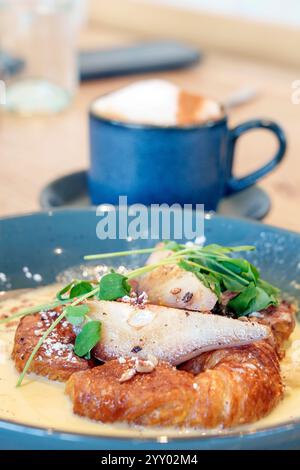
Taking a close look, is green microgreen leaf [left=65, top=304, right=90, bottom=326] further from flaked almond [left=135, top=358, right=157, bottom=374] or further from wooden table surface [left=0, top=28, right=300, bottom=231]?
wooden table surface [left=0, top=28, right=300, bottom=231]

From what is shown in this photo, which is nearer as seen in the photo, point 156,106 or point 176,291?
point 176,291

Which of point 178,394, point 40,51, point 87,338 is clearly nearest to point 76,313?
point 87,338

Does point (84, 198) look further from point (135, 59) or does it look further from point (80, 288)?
point (135, 59)

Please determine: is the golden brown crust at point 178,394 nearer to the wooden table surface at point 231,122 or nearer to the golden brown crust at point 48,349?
the golden brown crust at point 48,349

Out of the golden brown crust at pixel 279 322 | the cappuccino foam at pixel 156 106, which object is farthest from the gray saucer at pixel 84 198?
the golden brown crust at pixel 279 322

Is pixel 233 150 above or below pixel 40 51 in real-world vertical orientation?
above

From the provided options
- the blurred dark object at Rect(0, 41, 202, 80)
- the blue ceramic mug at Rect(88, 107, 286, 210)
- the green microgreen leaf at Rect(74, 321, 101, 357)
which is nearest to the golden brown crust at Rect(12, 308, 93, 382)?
the green microgreen leaf at Rect(74, 321, 101, 357)

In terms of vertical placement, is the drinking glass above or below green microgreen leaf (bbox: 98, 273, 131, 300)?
below

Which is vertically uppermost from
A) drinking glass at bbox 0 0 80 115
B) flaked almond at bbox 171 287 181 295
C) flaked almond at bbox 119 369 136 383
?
flaked almond at bbox 119 369 136 383
